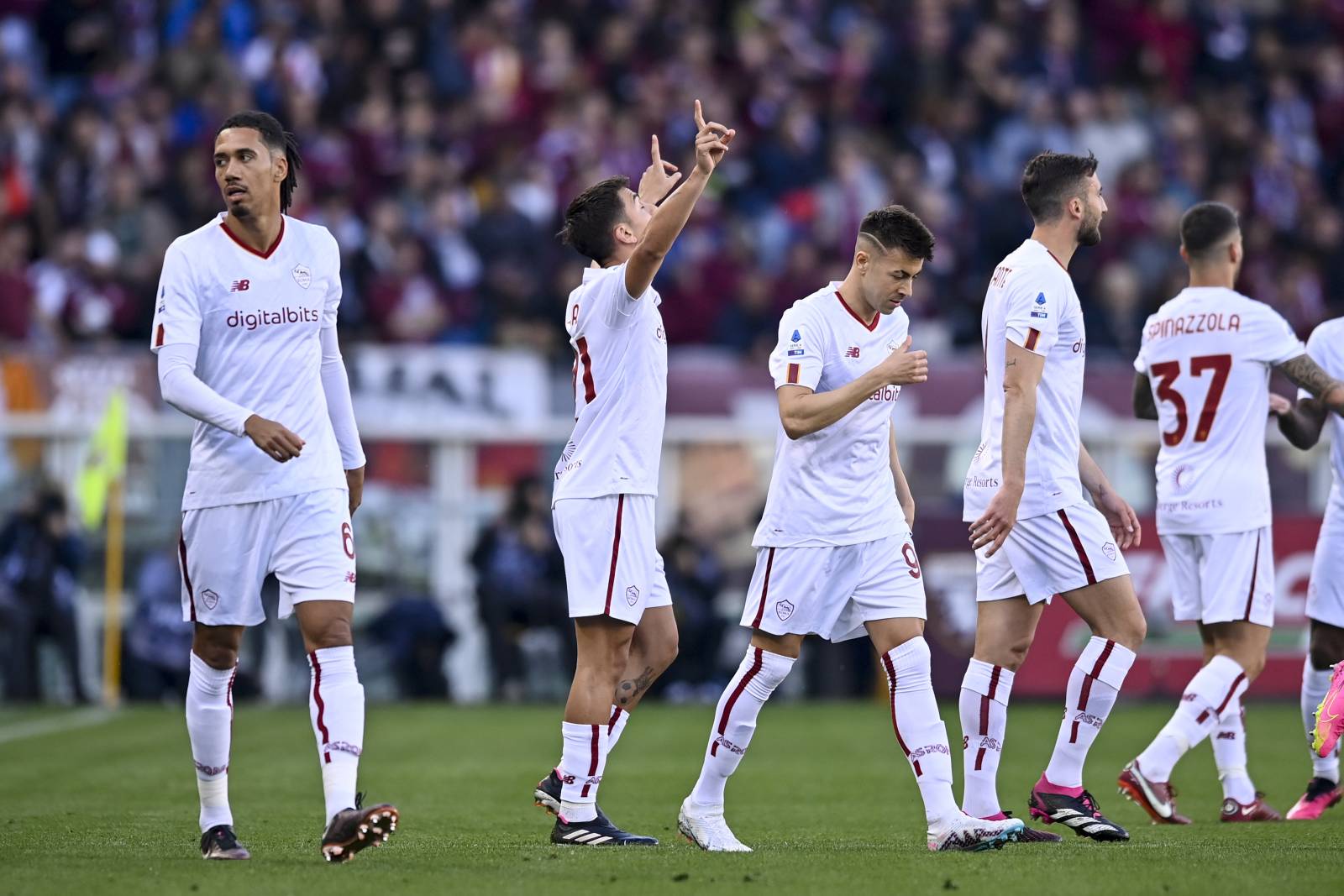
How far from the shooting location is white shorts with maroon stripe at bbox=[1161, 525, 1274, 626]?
9430 millimetres

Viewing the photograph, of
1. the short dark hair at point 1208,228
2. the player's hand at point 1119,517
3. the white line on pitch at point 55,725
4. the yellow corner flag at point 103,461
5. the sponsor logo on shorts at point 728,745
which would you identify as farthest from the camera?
the yellow corner flag at point 103,461

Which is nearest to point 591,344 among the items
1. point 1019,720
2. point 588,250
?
point 588,250

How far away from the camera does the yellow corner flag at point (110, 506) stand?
17859 mm

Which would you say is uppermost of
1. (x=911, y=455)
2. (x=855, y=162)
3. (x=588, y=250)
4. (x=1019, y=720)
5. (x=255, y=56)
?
(x=255, y=56)

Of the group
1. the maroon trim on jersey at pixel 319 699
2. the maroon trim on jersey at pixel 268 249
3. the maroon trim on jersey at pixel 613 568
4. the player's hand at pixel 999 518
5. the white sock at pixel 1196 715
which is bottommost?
the white sock at pixel 1196 715

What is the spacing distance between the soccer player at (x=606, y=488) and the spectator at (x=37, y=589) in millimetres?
11303

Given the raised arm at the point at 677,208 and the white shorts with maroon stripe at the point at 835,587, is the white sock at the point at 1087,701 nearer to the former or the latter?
the white shorts with maroon stripe at the point at 835,587

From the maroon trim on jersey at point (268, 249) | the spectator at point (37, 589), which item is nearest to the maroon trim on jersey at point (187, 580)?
the maroon trim on jersey at point (268, 249)

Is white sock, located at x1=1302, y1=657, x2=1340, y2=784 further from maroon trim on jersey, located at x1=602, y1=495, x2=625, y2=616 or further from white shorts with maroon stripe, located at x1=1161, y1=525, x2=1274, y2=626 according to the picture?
maroon trim on jersey, located at x1=602, y1=495, x2=625, y2=616

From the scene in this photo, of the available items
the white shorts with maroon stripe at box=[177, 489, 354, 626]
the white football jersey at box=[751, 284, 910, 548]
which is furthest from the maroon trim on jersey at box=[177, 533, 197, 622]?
the white football jersey at box=[751, 284, 910, 548]

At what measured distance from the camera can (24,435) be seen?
18766 millimetres

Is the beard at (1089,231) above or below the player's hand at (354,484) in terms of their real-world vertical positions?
above

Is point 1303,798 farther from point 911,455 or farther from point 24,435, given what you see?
point 24,435

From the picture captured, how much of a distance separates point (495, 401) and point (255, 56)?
5.57 meters
